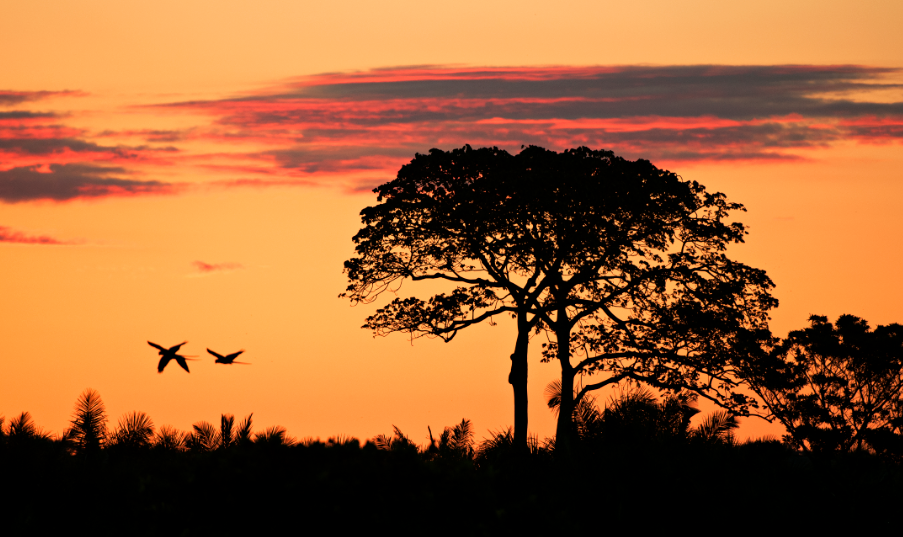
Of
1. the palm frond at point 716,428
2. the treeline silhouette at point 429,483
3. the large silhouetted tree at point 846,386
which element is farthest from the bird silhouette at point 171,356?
the large silhouetted tree at point 846,386

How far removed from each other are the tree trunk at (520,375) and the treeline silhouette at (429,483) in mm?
7527

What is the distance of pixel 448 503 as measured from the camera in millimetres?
11586

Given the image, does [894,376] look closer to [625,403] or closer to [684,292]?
[684,292]

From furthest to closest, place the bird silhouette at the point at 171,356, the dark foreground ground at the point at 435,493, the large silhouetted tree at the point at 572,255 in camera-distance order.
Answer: the large silhouetted tree at the point at 572,255
the bird silhouette at the point at 171,356
the dark foreground ground at the point at 435,493

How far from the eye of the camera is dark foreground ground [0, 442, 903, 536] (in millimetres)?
11336

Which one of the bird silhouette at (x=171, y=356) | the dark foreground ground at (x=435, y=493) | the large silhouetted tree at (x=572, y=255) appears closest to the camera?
the dark foreground ground at (x=435, y=493)

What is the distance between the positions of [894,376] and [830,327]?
3.17m

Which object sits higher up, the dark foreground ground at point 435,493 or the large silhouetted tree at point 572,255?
the large silhouetted tree at point 572,255

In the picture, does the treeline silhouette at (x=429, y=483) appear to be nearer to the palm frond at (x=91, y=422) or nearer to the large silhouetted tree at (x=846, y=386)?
the palm frond at (x=91, y=422)

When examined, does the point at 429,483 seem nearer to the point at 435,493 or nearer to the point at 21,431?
the point at 435,493

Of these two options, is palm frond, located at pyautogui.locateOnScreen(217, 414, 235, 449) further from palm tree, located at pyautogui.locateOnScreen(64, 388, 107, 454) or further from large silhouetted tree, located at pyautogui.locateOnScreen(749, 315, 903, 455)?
large silhouetted tree, located at pyautogui.locateOnScreen(749, 315, 903, 455)

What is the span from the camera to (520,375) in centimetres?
2955

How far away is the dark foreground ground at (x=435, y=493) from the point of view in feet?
37.2

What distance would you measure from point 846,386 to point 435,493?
2904cm
